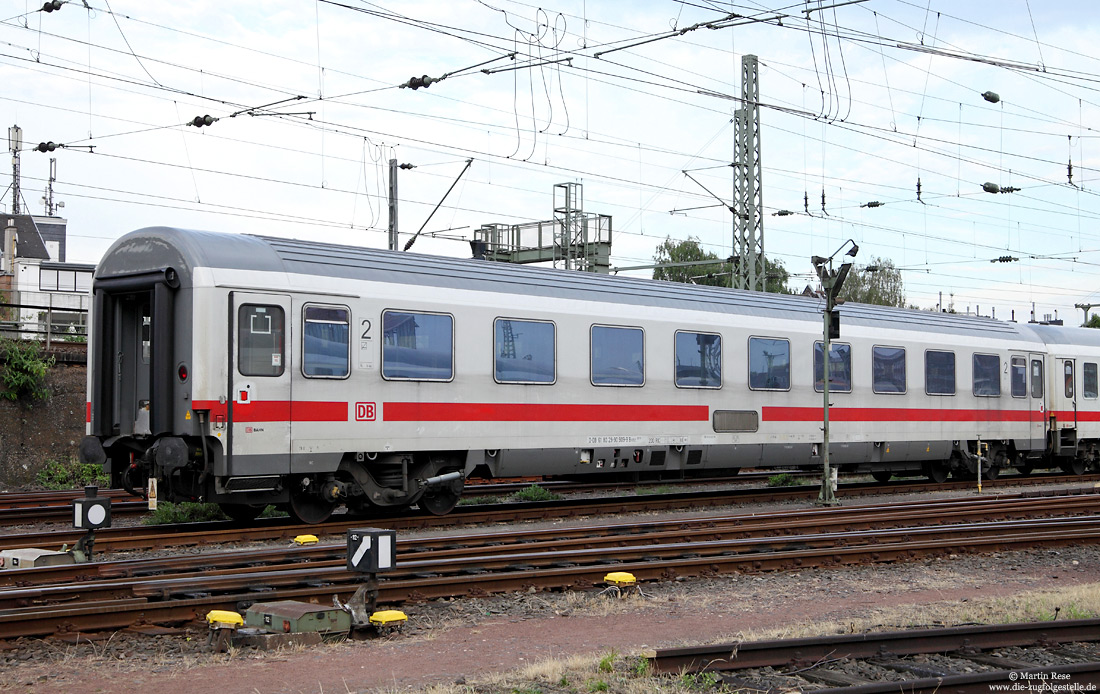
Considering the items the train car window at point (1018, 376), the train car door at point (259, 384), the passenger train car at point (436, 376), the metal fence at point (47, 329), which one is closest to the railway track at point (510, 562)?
the train car door at point (259, 384)

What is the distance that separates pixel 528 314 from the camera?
1634 cm

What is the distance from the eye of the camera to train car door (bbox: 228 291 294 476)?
13.2 m

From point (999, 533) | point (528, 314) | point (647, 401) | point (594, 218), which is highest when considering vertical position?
point (594, 218)

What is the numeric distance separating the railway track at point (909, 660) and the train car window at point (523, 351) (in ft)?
29.6

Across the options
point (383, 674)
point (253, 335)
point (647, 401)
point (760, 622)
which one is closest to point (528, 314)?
point (647, 401)

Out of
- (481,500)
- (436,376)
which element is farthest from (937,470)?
(436,376)

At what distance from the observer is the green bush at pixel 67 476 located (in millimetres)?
22109

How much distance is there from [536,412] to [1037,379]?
47.4ft

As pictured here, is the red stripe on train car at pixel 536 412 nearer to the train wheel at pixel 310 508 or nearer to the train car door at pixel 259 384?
the train wheel at pixel 310 508

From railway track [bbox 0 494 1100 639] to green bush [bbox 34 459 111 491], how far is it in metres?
12.7

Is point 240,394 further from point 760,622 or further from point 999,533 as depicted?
point 999,533

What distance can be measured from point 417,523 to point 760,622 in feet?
23.3

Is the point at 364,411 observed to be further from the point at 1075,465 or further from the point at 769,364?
the point at 1075,465

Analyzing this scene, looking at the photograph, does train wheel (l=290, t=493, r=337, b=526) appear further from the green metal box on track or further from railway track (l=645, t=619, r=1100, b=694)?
railway track (l=645, t=619, r=1100, b=694)
